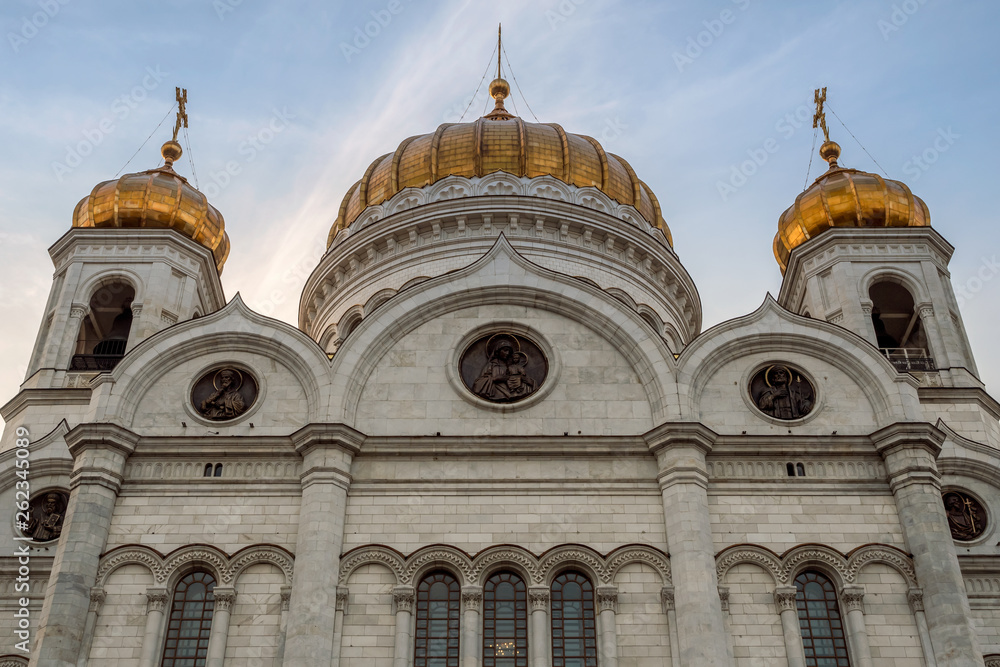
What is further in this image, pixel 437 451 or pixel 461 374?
pixel 461 374

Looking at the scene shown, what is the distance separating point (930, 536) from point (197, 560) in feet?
41.5

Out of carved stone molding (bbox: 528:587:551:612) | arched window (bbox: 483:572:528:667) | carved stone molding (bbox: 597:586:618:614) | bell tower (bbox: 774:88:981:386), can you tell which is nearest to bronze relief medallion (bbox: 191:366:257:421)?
arched window (bbox: 483:572:528:667)

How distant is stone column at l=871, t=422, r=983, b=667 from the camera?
16219mm

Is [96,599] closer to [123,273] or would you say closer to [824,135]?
[123,273]

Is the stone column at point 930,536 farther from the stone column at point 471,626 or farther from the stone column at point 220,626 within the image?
the stone column at point 220,626

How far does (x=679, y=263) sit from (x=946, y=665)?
17.4m

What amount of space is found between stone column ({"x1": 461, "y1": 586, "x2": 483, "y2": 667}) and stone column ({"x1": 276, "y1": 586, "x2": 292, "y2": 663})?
292cm

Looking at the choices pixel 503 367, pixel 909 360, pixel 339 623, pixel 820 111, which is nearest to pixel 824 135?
pixel 820 111

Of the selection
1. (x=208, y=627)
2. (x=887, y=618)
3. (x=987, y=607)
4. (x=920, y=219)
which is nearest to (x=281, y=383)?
(x=208, y=627)

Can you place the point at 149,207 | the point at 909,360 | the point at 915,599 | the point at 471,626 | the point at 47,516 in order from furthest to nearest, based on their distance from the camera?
the point at 149,207, the point at 909,360, the point at 47,516, the point at 915,599, the point at 471,626

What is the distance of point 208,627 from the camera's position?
17.0m

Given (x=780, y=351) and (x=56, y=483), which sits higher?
(x=780, y=351)

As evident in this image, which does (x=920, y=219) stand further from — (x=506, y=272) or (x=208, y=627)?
(x=208, y=627)

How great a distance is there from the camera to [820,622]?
1700 cm
